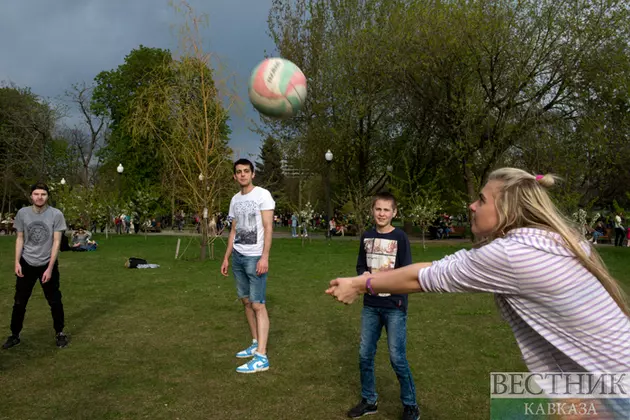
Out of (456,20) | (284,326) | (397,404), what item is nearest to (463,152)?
(456,20)

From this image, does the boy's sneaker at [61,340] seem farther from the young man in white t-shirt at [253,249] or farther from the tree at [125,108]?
the tree at [125,108]

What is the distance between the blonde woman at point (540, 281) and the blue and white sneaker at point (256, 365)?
3.72 metres

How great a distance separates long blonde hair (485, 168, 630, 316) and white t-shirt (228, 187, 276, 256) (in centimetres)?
372

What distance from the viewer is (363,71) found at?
26641 mm

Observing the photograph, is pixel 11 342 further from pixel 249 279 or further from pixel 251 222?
pixel 251 222

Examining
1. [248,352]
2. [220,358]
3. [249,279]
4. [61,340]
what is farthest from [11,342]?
[249,279]

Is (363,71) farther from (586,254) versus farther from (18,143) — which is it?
(18,143)

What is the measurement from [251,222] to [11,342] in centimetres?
356

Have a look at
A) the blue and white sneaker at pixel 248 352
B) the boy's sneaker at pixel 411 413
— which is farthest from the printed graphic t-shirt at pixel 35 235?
the boy's sneaker at pixel 411 413

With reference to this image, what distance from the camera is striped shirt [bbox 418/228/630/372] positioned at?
1.87 m

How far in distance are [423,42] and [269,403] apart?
72.6 ft

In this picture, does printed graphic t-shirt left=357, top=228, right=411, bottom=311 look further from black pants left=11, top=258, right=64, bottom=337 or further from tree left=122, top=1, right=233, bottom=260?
tree left=122, top=1, right=233, bottom=260

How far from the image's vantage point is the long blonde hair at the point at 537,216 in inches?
75.7

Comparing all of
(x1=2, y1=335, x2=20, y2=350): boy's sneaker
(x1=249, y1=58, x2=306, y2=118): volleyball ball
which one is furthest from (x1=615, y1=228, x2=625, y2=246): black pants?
(x1=2, y1=335, x2=20, y2=350): boy's sneaker
